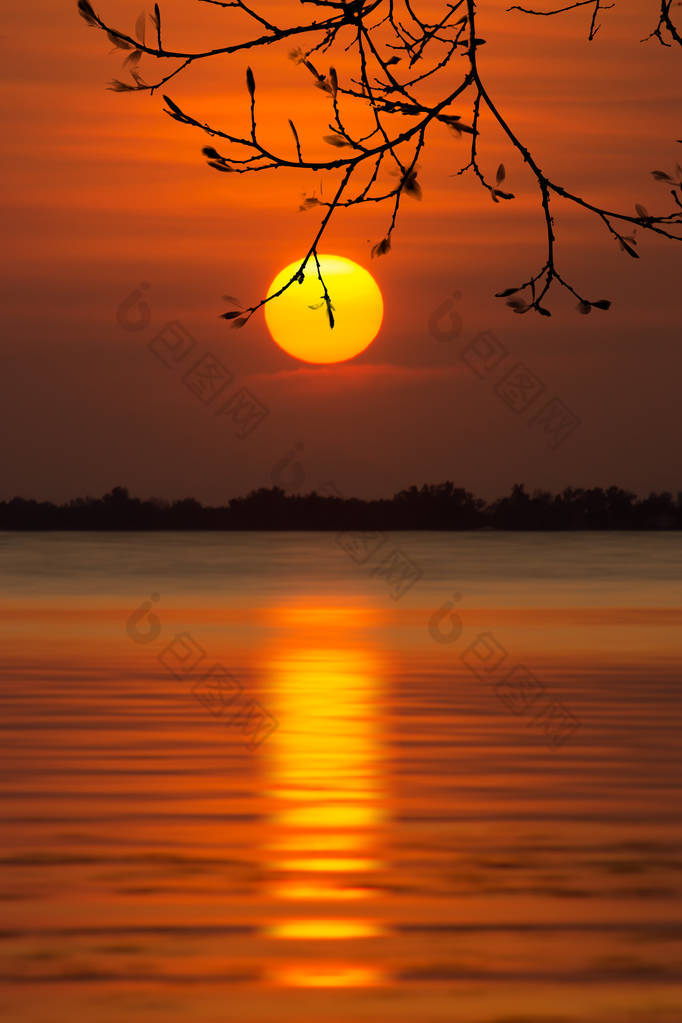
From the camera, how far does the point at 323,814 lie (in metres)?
12.8

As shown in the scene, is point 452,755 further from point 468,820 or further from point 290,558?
point 290,558

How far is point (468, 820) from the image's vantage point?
1249cm

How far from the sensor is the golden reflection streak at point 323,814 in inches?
A: 360

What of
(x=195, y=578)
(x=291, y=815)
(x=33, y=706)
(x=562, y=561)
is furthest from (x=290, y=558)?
(x=291, y=815)

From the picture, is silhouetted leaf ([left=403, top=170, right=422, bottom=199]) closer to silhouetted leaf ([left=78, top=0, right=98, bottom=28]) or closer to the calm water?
silhouetted leaf ([left=78, top=0, right=98, bottom=28])

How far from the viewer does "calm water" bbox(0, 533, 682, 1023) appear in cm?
825

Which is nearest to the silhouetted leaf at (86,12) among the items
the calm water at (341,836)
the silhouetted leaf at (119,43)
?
the silhouetted leaf at (119,43)

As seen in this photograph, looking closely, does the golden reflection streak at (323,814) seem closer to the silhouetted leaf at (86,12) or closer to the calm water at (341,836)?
the calm water at (341,836)

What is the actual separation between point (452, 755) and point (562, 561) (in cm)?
7023

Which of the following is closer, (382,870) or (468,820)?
(382,870)

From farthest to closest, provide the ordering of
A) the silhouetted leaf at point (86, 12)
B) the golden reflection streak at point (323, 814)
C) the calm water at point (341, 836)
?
the golden reflection streak at point (323, 814) < the calm water at point (341, 836) < the silhouetted leaf at point (86, 12)

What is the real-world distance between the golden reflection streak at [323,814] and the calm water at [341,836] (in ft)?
0.10

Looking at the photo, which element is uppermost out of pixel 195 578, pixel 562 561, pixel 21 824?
pixel 562 561

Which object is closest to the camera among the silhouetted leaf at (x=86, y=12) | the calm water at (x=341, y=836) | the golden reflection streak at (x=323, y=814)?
the silhouetted leaf at (x=86, y=12)
